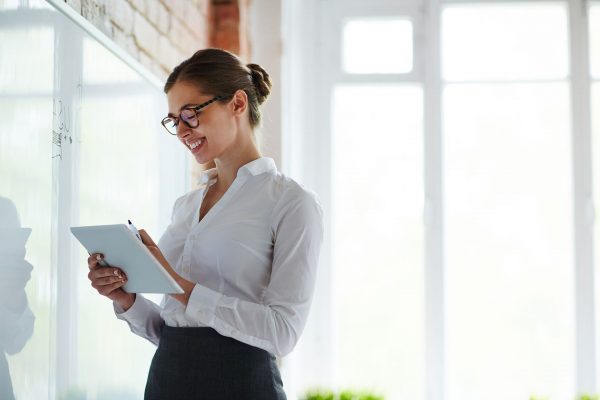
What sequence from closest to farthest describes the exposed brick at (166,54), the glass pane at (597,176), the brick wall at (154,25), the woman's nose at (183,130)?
the woman's nose at (183,130) < the brick wall at (154,25) < the exposed brick at (166,54) < the glass pane at (597,176)

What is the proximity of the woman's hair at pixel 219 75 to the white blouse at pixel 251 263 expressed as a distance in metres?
0.16

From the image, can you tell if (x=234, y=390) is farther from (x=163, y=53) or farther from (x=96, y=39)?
(x=163, y=53)

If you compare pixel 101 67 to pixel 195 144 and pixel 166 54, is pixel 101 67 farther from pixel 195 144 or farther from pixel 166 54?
pixel 166 54

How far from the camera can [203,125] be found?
174 centimetres

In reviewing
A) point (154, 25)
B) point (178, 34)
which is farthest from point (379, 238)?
point (154, 25)

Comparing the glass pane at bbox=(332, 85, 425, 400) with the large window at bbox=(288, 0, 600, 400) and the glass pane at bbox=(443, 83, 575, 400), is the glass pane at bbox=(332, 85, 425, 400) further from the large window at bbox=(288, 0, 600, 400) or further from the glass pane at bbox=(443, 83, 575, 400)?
the glass pane at bbox=(443, 83, 575, 400)

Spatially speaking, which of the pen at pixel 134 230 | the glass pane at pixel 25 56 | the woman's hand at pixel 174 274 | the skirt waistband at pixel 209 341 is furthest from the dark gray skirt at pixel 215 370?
the glass pane at pixel 25 56

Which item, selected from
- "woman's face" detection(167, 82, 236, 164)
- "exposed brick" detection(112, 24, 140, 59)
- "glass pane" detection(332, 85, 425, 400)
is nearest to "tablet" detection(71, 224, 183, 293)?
"woman's face" detection(167, 82, 236, 164)

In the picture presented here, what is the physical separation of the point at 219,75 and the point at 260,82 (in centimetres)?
14

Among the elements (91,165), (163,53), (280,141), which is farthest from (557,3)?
(91,165)

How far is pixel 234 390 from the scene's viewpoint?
5.38 feet

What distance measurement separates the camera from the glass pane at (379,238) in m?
4.08

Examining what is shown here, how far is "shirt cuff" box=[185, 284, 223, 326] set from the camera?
1581 mm

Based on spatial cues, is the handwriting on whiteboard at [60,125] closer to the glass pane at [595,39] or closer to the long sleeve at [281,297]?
the long sleeve at [281,297]
